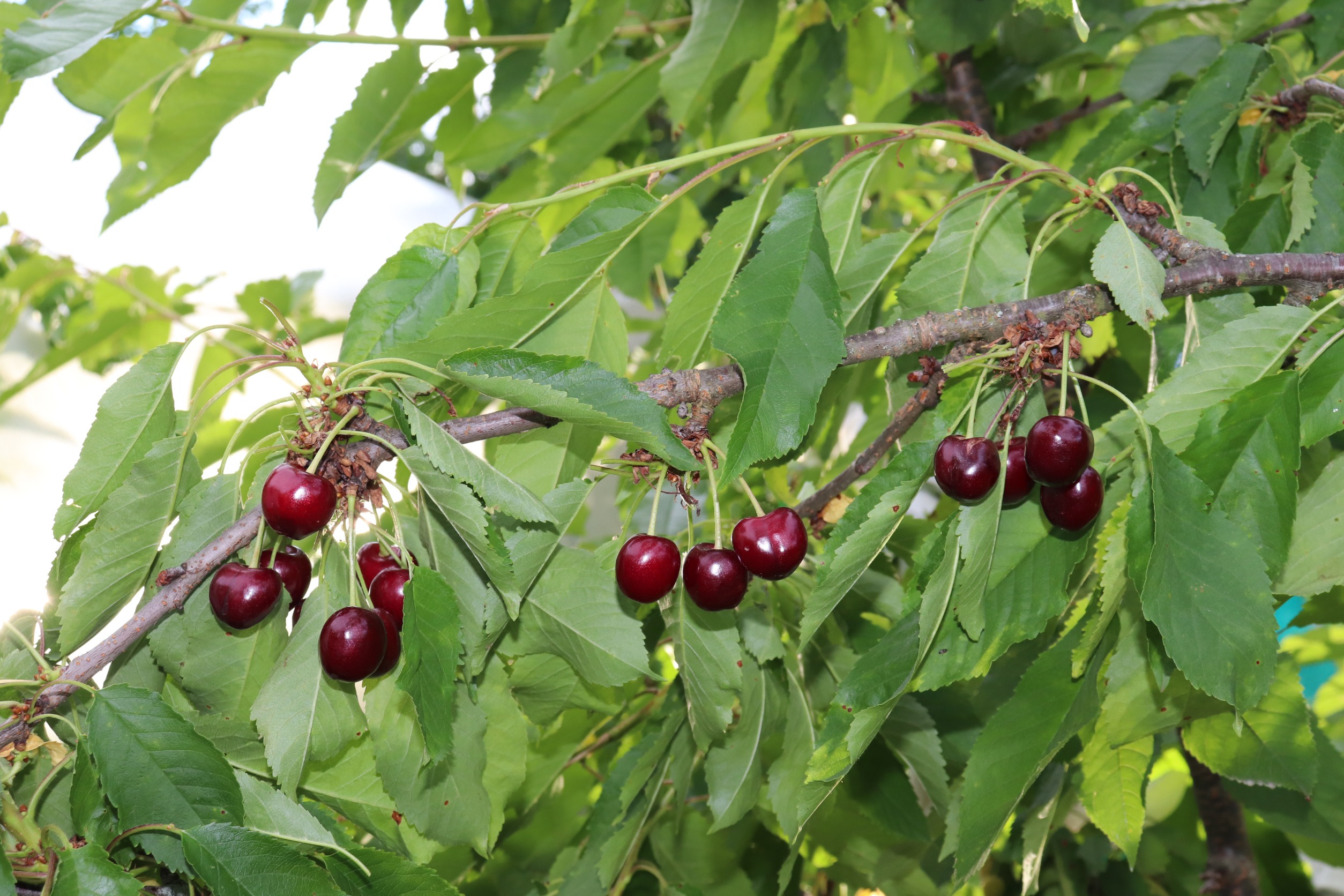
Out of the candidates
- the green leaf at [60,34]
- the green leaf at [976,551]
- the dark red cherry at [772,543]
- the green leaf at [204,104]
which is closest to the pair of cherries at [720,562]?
the dark red cherry at [772,543]

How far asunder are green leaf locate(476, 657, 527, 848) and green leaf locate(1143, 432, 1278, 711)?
43cm

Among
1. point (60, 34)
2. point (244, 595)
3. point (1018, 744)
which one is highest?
point (60, 34)

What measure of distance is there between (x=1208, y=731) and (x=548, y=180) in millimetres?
954

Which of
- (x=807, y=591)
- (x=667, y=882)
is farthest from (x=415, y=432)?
(x=667, y=882)

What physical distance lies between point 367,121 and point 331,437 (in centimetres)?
57

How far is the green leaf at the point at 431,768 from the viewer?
688mm

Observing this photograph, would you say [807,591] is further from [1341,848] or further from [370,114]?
[1341,848]

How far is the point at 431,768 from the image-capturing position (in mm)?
674

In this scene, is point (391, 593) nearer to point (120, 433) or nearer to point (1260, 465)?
point (120, 433)

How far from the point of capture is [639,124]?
153 cm

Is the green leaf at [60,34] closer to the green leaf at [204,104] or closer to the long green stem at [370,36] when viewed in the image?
the long green stem at [370,36]

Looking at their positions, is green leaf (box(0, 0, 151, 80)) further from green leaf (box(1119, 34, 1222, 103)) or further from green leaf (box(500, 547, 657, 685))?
green leaf (box(1119, 34, 1222, 103))

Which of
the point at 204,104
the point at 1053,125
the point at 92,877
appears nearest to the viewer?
the point at 92,877

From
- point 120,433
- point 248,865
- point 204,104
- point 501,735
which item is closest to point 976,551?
point 501,735
